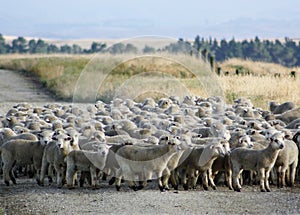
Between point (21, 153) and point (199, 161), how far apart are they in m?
3.77

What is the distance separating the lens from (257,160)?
1366 cm

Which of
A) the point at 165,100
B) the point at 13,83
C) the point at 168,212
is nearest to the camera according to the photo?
the point at 168,212

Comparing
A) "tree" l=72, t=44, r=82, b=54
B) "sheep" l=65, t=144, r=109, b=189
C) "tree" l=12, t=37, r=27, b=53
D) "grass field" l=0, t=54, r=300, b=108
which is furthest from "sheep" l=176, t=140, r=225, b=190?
"tree" l=12, t=37, r=27, b=53

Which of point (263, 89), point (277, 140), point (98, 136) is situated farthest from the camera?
point (263, 89)

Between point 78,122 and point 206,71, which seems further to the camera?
point 206,71

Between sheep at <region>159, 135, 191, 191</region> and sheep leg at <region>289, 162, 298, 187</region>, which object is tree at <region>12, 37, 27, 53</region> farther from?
sheep leg at <region>289, 162, 298, 187</region>

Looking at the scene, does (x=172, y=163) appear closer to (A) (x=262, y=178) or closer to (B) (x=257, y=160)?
(B) (x=257, y=160)

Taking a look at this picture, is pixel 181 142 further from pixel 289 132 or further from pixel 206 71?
pixel 206 71

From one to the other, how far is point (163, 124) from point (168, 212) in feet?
18.7

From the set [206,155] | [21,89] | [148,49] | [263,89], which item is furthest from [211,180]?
[21,89]

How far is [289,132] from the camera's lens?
14977 mm

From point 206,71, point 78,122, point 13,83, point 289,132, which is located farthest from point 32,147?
point 13,83

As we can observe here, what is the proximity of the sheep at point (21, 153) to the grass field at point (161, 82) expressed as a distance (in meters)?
12.6

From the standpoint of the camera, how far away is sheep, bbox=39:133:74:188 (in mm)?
14117
